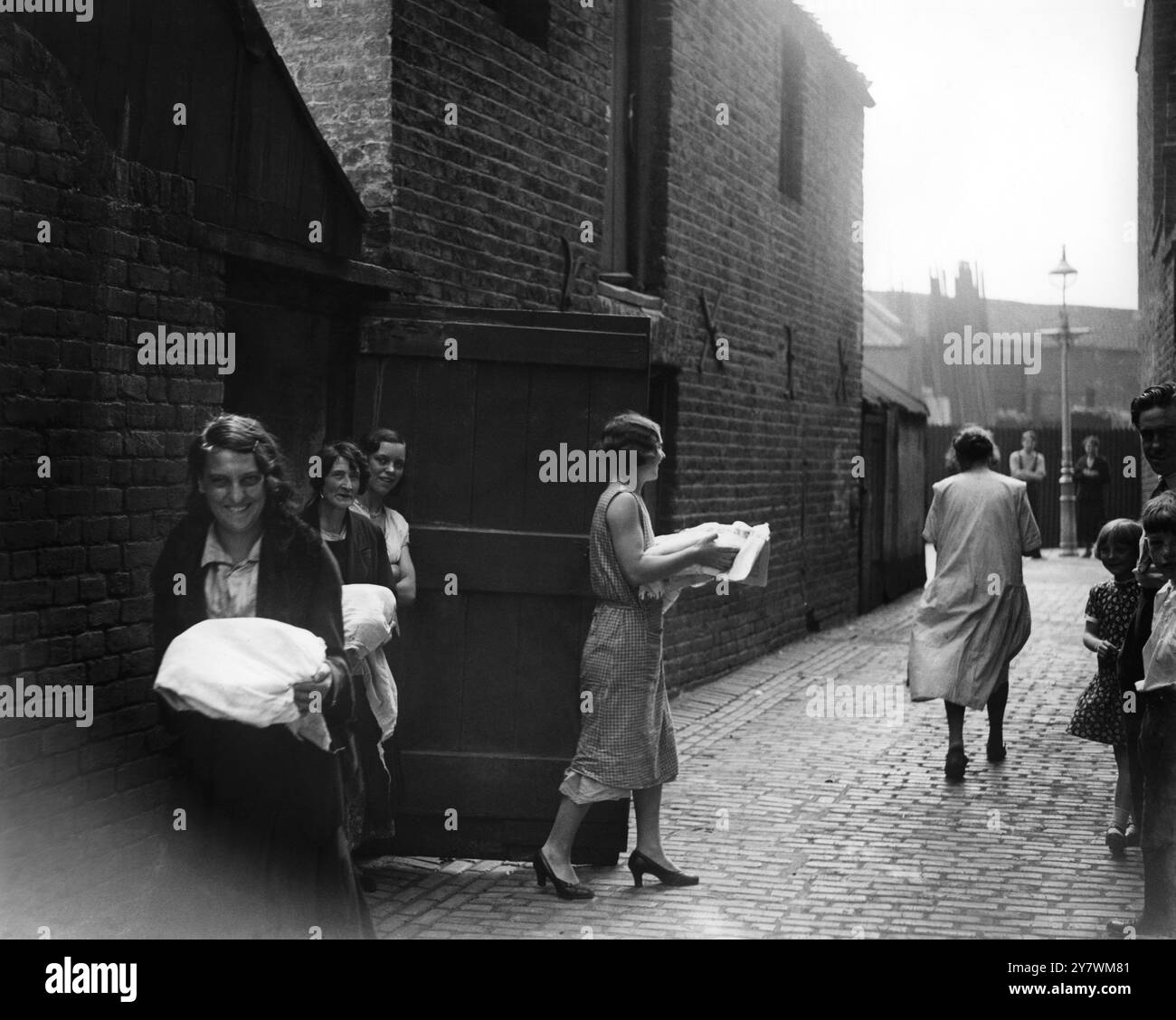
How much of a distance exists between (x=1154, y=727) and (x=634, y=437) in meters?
2.08

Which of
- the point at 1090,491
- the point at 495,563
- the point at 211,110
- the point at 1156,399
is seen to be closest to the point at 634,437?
the point at 495,563

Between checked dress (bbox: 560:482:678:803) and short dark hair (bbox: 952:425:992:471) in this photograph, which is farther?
short dark hair (bbox: 952:425:992:471)

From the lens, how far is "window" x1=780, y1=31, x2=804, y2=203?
13.9m

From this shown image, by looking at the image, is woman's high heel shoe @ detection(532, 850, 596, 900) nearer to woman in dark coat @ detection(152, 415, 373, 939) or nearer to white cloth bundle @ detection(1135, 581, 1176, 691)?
woman in dark coat @ detection(152, 415, 373, 939)

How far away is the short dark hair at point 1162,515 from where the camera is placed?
180 inches

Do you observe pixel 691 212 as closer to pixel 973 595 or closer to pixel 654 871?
pixel 973 595

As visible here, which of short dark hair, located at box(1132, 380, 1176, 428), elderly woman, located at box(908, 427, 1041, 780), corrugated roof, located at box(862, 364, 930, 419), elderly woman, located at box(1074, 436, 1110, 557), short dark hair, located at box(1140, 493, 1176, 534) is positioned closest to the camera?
short dark hair, located at box(1140, 493, 1176, 534)

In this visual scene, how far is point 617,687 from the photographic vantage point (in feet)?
18.4

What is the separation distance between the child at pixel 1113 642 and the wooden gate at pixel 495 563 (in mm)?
2086

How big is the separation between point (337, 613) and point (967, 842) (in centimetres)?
368

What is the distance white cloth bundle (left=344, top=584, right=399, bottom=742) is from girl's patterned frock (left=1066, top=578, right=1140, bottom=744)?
116 inches

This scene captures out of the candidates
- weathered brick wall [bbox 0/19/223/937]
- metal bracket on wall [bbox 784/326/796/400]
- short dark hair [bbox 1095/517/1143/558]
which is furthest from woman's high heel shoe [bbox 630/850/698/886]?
metal bracket on wall [bbox 784/326/796/400]

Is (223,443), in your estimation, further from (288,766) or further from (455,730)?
(455,730)

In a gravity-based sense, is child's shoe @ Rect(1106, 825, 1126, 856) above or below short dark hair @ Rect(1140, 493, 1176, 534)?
below
